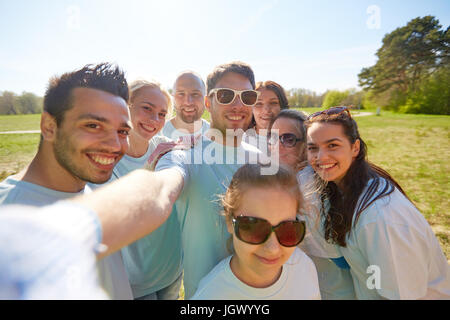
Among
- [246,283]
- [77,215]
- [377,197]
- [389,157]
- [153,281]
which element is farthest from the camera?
[389,157]

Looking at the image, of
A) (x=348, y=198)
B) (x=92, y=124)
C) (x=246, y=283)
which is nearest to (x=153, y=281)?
(x=246, y=283)

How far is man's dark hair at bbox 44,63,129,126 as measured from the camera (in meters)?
1.55

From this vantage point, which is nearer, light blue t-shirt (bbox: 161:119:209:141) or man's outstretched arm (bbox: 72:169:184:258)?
man's outstretched arm (bbox: 72:169:184:258)

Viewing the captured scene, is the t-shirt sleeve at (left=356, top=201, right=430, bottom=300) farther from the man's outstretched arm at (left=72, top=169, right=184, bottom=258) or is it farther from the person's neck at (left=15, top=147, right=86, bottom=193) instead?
the person's neck at (left=15, top=147, right=86, bottom=193)

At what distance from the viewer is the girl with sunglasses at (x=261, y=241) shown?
1399mm

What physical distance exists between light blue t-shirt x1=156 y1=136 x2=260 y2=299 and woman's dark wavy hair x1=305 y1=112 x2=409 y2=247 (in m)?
1.09

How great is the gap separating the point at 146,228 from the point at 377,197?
6.35 feet

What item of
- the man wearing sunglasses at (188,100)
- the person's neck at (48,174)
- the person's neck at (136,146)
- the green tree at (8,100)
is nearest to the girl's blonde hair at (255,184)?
the person's neck at (48,174)

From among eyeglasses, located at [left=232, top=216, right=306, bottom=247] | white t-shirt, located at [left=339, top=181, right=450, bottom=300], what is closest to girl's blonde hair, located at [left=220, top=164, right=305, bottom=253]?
eyeglasses, located at [left=232, top=216, right=306, bottom=247]

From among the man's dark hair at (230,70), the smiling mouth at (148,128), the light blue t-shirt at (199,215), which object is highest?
the man's dark hair at (230,70)

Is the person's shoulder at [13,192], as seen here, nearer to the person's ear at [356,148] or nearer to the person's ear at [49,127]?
the person's ear at [49,127]

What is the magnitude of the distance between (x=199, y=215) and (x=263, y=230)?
24.1 inches
